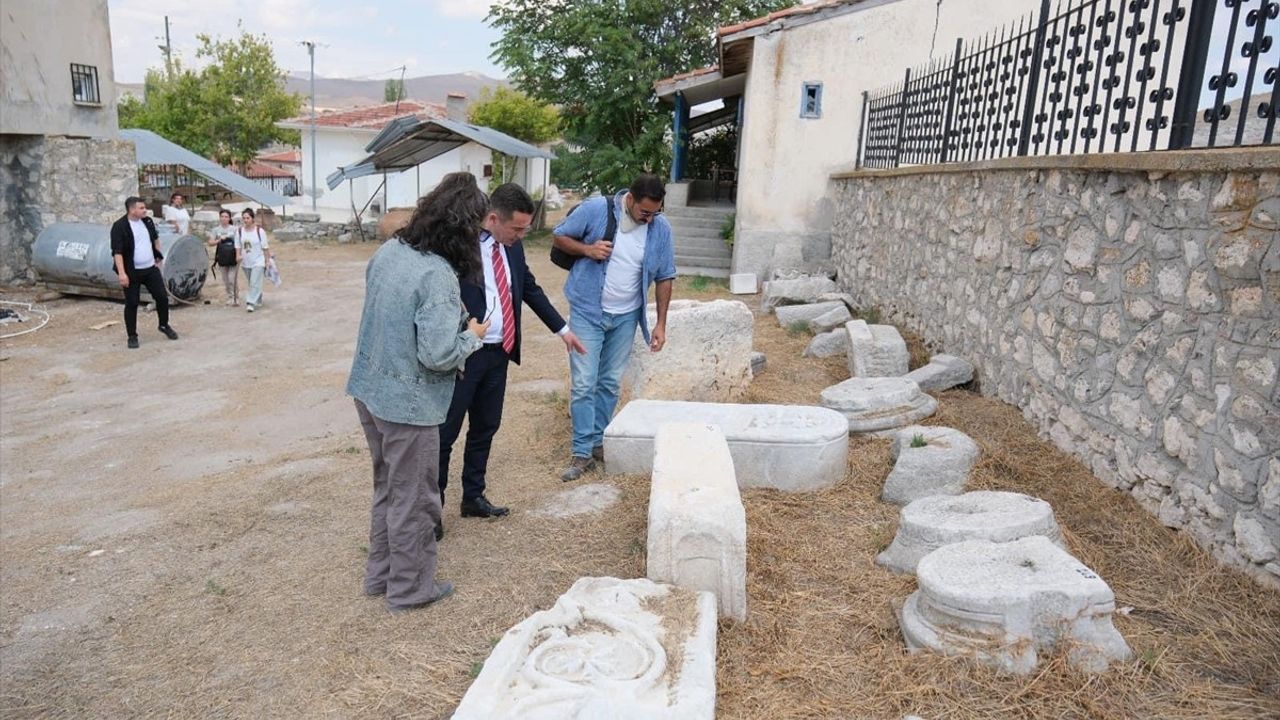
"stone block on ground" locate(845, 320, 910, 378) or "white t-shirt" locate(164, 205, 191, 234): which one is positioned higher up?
"white t-shirt" locate(164, 205, 191, 234)

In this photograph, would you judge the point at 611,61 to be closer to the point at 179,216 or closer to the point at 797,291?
the point at 179,216

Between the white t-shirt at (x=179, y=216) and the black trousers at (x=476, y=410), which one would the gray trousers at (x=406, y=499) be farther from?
the white t-shirt at (x=179, y=216)

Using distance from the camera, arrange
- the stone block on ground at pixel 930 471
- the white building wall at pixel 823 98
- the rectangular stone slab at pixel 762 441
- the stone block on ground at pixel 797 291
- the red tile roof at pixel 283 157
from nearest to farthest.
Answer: the stone block on ground at pixel 930 471, the rectangular stone slab at pixel 762 441, the stone block on ground at pixel 797 291, the white building wall at pixel 823 98, the red tile roof at pixel 283 157

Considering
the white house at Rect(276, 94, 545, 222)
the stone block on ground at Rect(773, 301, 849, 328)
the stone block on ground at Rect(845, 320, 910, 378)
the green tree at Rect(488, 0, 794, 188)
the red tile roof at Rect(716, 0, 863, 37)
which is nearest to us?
the stone block on ground at Rect(845, 320, 910, 378)

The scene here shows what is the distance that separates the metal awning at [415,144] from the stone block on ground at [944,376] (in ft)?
49.3

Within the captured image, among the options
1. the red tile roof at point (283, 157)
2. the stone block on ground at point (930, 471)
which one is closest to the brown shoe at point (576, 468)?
the stone block on ground at point (930, 471)

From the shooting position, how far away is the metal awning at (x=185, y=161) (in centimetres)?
1941

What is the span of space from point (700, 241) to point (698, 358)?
377 inches

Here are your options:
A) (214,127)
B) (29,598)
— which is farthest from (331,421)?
(214,127)

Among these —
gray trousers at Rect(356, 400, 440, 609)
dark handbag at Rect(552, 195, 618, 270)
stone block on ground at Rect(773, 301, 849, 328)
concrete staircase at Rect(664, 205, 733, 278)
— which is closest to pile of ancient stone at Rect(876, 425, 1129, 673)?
gray trousers at Rect(356, 400, 440, 609)

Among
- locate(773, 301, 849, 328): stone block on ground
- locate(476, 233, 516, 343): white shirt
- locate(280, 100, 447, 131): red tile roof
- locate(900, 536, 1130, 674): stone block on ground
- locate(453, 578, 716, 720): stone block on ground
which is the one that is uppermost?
locate(280, 100, 447, 131): red tile roof

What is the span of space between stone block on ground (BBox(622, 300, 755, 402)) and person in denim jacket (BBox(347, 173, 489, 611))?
8.80ft

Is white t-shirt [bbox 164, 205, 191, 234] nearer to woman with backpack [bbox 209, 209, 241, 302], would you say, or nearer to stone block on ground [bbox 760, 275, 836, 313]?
woman with backpack [bbox 209, 209, 241, 302]

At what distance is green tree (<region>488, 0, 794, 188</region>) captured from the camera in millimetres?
18797
